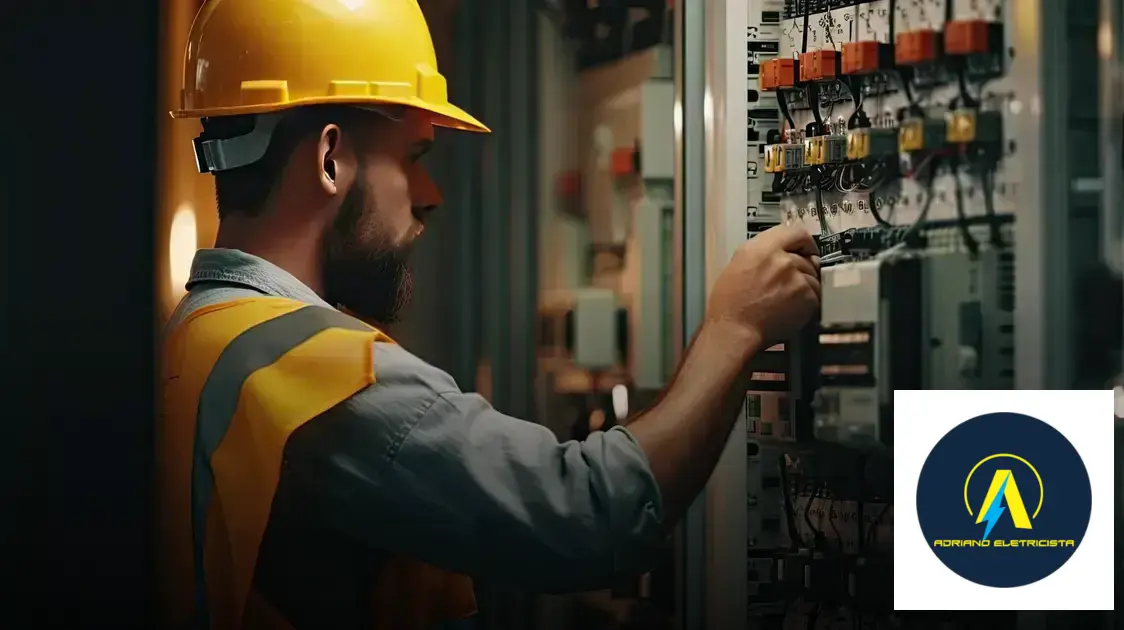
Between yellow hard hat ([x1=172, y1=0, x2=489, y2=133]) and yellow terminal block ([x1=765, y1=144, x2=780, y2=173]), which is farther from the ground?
yellow hard hat ([x1=172, y1=0, x2=489, y2=133])

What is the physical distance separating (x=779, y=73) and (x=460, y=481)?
2.51 feet

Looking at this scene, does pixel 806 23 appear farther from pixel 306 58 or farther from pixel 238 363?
pixel 238 363

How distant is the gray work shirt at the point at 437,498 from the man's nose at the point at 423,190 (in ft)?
0.86

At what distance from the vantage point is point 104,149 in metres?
1.88

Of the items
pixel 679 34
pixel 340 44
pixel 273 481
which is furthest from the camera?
pixel 679 34

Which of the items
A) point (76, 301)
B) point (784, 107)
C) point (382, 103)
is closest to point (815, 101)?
point (784, 107)

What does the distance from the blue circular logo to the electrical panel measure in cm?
8

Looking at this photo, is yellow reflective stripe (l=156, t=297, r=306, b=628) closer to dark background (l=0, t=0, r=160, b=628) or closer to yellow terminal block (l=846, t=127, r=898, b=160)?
dark background (l=0, t=0, r=160, b=628)

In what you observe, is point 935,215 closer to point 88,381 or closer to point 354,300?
point 354,300

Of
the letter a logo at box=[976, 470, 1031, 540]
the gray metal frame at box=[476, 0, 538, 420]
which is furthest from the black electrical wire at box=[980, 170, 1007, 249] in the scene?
the gray metal frame at box=[476, 0, 538, 420]

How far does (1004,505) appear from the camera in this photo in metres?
1.77

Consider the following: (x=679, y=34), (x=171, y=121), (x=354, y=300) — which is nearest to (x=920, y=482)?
(x=679, y=34)

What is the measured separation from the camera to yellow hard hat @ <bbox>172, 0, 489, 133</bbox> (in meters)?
1.67

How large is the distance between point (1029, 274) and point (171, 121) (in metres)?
1.29
